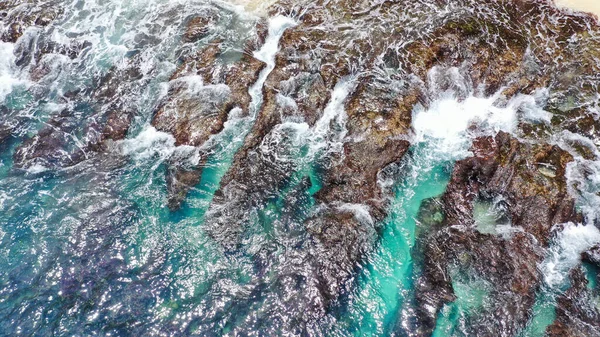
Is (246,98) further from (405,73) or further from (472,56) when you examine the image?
(472,56)

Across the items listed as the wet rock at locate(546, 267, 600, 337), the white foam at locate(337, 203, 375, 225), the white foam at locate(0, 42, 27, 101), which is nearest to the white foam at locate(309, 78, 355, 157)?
the white foam at locate(337, 203, 375, 225)

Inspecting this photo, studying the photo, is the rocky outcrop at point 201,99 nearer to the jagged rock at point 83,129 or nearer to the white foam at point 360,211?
the jagged rock at point 83,129

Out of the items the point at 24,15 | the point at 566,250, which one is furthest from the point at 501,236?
the point at 24,15

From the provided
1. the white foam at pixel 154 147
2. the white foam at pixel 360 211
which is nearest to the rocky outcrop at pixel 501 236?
the white foam at pixel 360 211

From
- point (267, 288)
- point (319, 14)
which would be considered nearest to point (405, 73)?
point (319, 14)

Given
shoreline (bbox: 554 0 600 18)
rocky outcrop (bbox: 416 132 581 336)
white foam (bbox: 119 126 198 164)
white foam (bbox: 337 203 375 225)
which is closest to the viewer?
rocky outcrop (bbox: 416 132 581 336)

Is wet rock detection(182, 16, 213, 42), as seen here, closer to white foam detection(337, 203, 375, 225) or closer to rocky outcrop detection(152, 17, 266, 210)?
rocky outcrop detection(152, 17, 266, 210)
